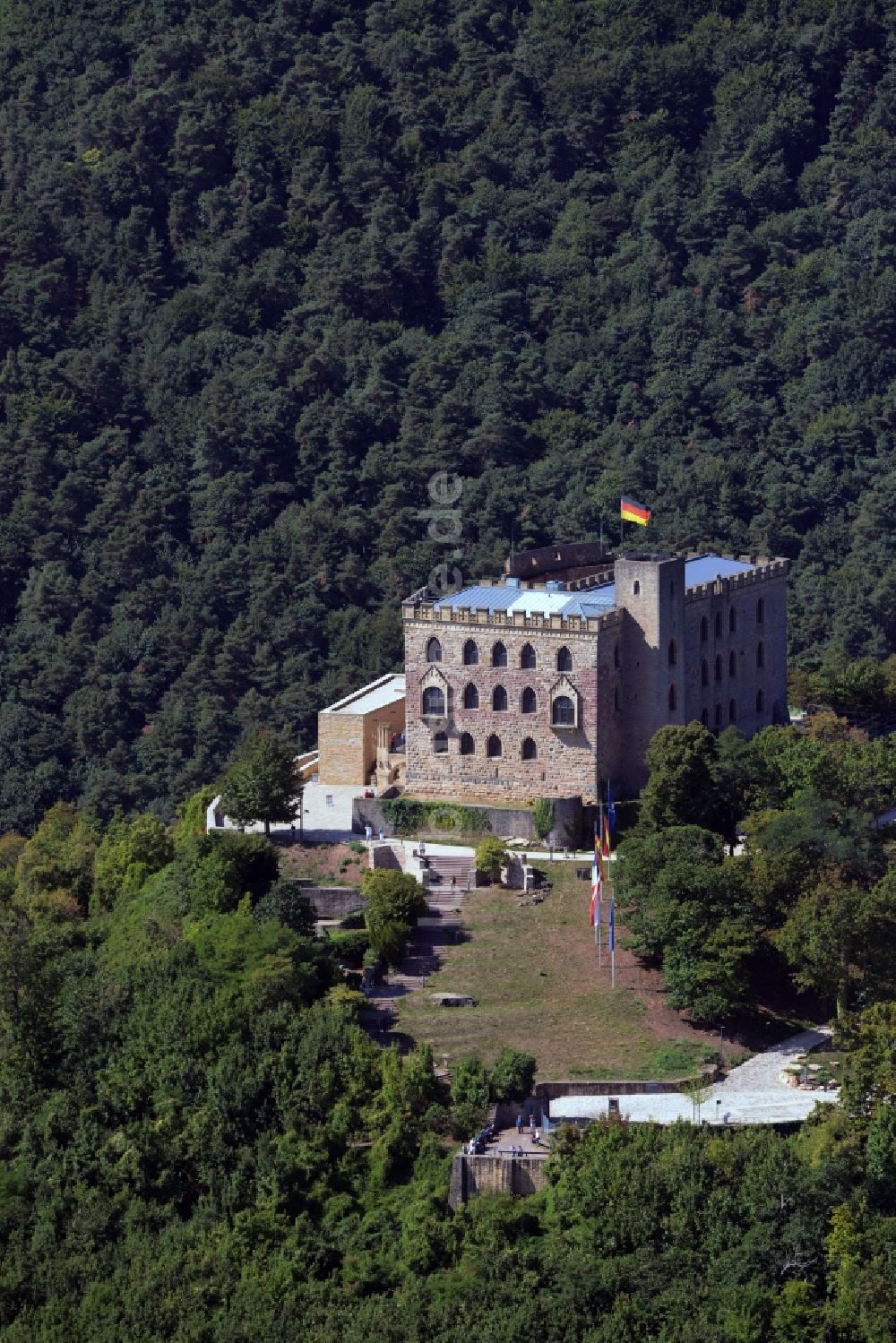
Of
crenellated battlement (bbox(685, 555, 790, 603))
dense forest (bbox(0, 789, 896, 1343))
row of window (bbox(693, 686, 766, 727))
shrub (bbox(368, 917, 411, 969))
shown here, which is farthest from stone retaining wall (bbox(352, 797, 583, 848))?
crenellated battlement (bbox(685, 555, 790, 603))

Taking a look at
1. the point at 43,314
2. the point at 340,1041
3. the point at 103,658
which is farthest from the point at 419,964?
the point at 43,314

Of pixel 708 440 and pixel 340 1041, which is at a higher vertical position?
pixel 708 440

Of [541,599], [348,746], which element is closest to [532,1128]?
[348,746]

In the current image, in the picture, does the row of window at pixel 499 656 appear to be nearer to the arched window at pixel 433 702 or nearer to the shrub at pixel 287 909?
the arched window at pixel 433 702

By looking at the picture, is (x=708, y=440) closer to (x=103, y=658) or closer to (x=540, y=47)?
(x=103, y=658)

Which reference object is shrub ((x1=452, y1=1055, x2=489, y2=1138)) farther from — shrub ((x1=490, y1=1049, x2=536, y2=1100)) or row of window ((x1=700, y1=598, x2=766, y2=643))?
row of window ((x1=700, y1=598, x2=766, y2=643))
